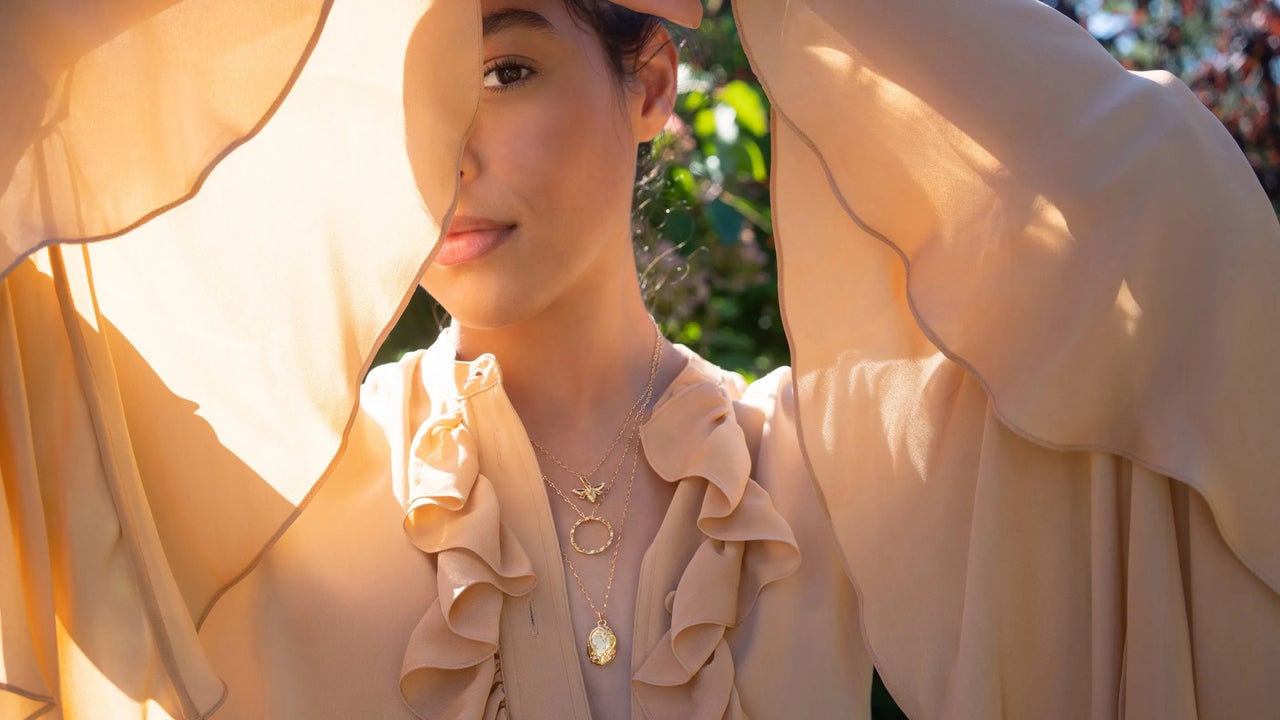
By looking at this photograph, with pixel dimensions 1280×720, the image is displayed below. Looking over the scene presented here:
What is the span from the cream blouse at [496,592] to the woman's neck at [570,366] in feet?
0.26

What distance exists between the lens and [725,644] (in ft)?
5.01

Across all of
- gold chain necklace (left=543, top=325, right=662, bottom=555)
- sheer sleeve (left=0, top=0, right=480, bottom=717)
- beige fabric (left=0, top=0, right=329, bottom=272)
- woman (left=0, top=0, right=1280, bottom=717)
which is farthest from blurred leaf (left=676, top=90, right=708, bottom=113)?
beige fabric (left=0, top=0, right=329, bottom=272)

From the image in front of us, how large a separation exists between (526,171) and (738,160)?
1031 millimetres

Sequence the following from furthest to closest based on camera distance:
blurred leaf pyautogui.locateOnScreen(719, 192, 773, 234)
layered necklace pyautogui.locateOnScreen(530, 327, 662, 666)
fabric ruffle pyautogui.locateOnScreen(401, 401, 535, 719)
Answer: blurred leaf pyautogui.locateOnScreen(719, 192, 773, 234), layered necklace pyautogui.locateOnScreen(530, 327, 662, 666), fabric ruffle pyautogui.locateOnScreen(401, 401, 535, 719)

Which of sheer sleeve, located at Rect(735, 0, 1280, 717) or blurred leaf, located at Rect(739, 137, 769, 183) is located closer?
sheer sleeve, located at Rect(735, 0, 1280, 717)

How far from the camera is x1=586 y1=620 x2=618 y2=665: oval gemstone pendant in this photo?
156 centimetres

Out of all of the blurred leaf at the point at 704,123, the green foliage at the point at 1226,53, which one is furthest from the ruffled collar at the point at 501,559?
the green foliage at the point at 1226,53

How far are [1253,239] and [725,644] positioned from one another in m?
0.73

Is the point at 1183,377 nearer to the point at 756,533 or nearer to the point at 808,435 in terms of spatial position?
the point at 808,435

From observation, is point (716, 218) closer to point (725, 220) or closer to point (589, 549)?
point (725, 220)

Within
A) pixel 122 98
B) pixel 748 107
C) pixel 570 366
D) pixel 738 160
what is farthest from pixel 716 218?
pixel 122 98

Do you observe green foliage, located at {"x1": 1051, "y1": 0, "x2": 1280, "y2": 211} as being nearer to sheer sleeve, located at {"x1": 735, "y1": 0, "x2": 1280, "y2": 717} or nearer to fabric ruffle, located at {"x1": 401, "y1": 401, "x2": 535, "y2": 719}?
sheer sleeve, located at {"x1": 735, "y1": 0, "x2": 1280, "y2": 717}

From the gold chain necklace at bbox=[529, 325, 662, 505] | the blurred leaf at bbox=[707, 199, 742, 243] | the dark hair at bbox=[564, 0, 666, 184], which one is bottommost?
the blurred leaf at bbox=[707, 199, 742, 243]

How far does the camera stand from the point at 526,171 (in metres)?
1.59
